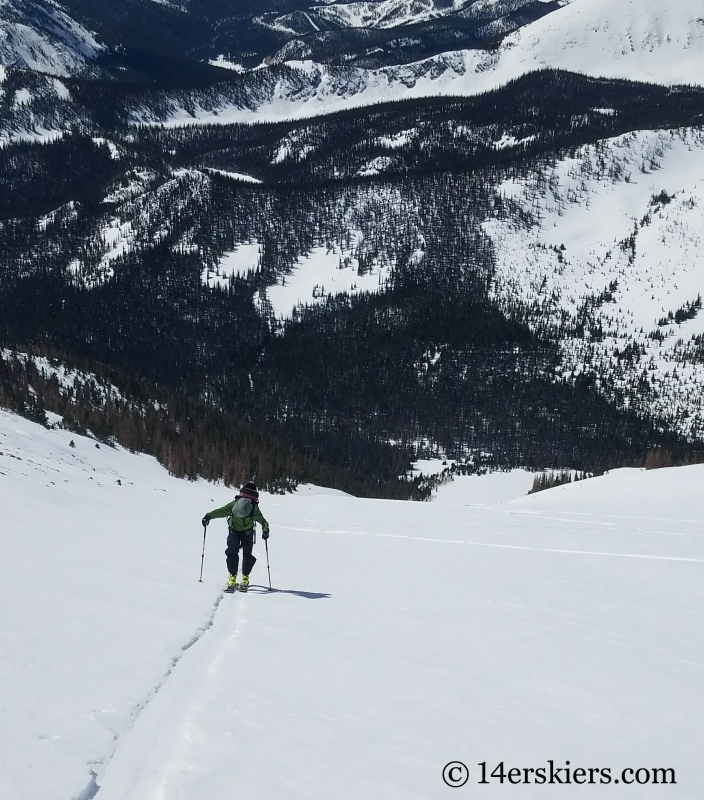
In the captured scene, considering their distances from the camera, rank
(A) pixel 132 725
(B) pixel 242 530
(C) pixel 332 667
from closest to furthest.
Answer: (A) pixel 132 725
(C) pixel 332 667
(B) pixel 242 530

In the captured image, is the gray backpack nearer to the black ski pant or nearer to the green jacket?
the green jacket

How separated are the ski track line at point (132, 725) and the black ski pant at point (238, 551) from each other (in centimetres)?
415

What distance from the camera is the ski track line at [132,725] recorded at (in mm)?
6121

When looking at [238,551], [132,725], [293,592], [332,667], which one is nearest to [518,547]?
[293,592]

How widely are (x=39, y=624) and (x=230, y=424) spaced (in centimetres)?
9606

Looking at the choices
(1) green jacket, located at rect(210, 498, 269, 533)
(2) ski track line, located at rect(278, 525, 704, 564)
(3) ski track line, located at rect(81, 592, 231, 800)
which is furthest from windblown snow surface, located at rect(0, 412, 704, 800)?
(1) green jacket, located at rect(210, 498, 269, 533)

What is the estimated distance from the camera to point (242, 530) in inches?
636

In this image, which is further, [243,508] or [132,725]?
[243,508]

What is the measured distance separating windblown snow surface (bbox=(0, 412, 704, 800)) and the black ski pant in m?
0.68

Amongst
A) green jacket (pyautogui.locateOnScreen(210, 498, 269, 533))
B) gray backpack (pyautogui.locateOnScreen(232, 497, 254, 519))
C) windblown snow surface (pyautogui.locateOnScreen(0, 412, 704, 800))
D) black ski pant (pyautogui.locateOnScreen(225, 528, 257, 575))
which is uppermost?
gray backpack (pyautogui.locateOnScreen(232, 497, 254, 519))

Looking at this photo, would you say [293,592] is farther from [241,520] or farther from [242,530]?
[241,520]

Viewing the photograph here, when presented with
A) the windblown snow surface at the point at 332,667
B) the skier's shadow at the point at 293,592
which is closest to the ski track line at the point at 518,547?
the windblown snow surface at the point at 332,667

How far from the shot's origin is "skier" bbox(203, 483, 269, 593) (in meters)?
15.8

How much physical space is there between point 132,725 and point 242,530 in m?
8.79
